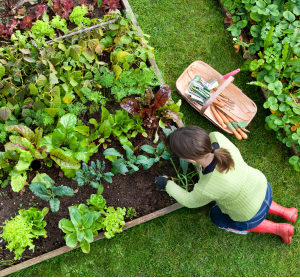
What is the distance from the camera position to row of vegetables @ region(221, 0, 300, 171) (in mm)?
3549

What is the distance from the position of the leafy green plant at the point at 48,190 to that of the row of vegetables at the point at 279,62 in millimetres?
2122

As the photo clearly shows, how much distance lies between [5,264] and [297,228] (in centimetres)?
286

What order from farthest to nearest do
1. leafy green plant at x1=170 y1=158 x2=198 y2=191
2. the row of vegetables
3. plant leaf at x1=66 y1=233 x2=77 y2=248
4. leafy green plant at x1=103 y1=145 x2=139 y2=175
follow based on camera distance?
1. the row of vegetables
2. leafy green plant at x1=170 y1=158 x2=198 y2=191
3. leafy green plant at x1=103 y1=145 x2=139 y2=175
4. plant leaf at x1=66 y1=233 x2=77 y2=248

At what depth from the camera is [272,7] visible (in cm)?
368

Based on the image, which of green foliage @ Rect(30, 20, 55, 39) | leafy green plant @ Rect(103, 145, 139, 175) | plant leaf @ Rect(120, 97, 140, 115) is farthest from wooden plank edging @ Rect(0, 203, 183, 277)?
green foliage @ Rect(30, 20, 55, 39)

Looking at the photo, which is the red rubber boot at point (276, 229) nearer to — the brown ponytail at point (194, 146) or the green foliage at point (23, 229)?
the brown ponytail at point (194, 146)

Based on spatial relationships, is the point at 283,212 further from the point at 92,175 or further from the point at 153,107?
the point at 92,175

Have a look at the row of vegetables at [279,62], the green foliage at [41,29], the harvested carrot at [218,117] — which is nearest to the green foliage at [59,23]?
the green foliage at [41,29]

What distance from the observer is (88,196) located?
10.8ft

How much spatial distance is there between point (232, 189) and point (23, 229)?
1671 mm

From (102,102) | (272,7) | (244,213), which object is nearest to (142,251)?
(244,213)

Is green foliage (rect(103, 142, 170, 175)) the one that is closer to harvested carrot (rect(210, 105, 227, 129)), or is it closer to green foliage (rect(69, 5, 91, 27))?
harvested carrot (rect(210, 105, 227, 129))

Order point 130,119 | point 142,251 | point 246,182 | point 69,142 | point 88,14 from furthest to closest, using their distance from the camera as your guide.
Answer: point 88,14
point 142,251
point 130,119
point 69,142
point 246,182

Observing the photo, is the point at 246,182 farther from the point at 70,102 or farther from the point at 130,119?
the point at 70,102
